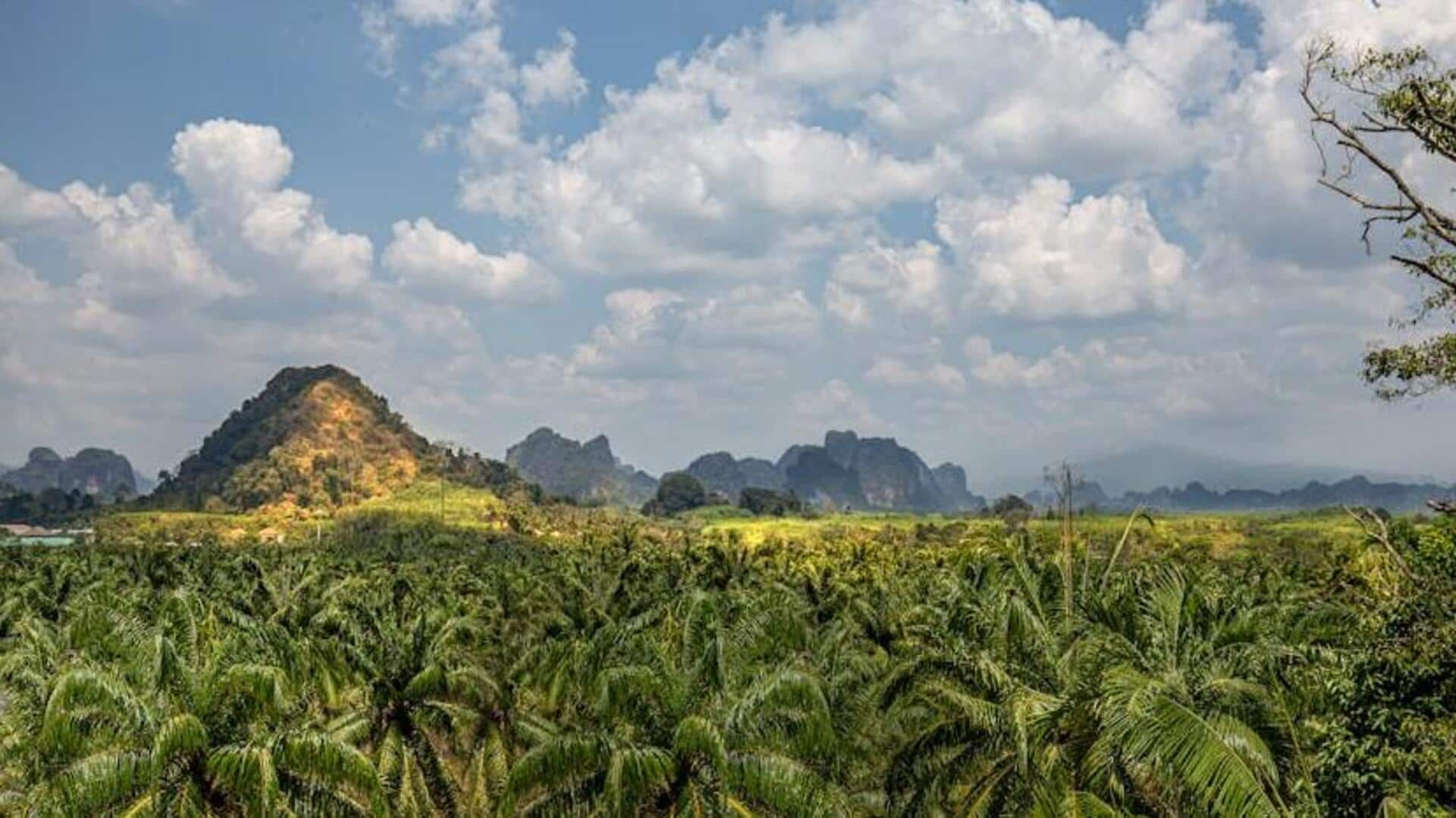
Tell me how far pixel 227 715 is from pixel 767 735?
11.7m

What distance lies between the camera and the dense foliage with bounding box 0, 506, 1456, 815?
17.8 m

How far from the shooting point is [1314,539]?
429 ft

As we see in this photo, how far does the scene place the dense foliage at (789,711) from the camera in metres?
17.8

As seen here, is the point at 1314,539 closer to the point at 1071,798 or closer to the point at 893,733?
the point at 893,733

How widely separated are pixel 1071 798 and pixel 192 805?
1680cm

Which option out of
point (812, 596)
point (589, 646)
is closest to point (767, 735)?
point (589, 646)

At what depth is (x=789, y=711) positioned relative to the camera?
86.7 ft

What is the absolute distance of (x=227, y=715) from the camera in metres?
24.4

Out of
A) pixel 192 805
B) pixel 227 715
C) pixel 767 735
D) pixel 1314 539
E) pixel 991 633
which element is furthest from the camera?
pixel 1314 539

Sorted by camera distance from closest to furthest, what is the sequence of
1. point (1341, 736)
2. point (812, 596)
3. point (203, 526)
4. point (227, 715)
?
point (1341, 736), point (227, 715), point (812, 596), point (203, 526)

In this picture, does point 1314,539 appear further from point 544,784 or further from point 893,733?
point 544,784

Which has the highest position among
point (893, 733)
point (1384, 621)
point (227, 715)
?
point (1384, 621)

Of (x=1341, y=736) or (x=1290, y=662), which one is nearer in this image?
(x=1341, y=736)

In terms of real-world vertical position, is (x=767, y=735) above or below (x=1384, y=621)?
below
